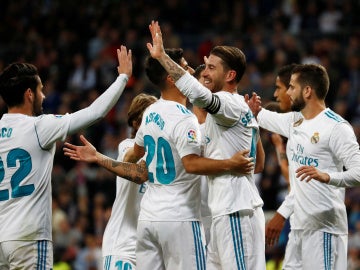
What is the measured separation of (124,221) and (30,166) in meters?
1.35

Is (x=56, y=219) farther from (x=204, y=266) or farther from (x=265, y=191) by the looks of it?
(x=204, y=266)

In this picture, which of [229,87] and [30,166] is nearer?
[30,166]

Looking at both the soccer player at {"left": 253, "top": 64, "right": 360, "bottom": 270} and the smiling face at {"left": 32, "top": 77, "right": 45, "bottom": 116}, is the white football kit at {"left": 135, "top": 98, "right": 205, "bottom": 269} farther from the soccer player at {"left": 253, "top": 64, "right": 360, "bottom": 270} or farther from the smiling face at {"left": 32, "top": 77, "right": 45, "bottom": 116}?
the soccer player at {"left": 253, "top": 64, "right": 360, "bottom": 270}

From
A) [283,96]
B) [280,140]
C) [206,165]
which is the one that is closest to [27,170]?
[206,165]

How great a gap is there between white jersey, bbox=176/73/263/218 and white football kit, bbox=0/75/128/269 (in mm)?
880

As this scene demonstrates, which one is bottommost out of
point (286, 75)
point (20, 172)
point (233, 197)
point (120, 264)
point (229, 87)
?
point (120, 264)

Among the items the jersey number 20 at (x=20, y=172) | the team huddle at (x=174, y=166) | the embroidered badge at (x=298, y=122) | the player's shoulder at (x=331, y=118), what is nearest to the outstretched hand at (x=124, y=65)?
the team huddle at (x=174, y=166)

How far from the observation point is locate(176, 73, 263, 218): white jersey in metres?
6.88

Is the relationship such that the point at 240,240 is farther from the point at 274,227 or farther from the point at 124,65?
the point at 124,65

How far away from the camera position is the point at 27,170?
22.6 feet

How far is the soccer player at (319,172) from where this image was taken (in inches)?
291

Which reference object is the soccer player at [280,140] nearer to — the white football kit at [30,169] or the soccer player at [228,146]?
the soccer player at [228,146]

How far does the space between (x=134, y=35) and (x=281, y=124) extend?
10.1 meters

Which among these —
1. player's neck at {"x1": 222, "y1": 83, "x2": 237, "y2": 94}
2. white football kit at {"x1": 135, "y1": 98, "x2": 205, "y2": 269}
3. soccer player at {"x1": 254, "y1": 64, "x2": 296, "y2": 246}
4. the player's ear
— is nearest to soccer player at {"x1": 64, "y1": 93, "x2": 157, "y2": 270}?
white football kit at {"x1": 135, "y1": 98, "x2": 205, "y2": 269}
